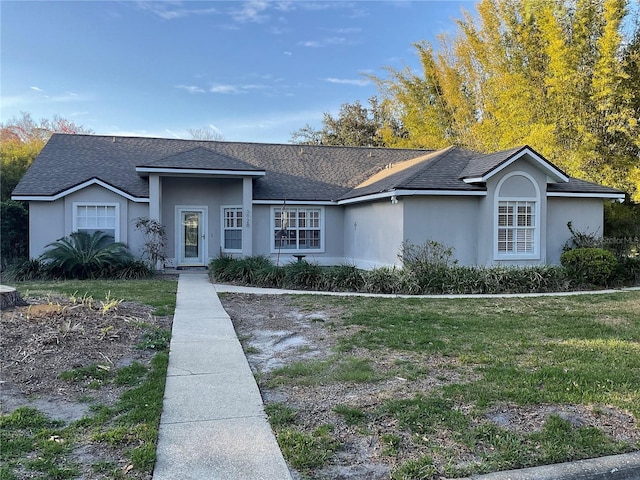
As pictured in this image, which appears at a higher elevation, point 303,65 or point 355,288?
point 303,65

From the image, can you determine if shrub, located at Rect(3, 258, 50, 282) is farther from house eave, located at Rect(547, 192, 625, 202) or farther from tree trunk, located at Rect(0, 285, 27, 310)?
house eave, located at Rect(547, 192, 625, 202)

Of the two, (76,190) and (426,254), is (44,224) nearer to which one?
(76,190)

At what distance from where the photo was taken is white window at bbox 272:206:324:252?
61.1 ft

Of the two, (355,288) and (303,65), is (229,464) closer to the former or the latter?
(355,288)

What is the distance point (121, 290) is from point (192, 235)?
7.09 m

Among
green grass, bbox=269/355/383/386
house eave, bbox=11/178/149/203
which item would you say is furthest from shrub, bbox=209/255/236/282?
green grass, bbox=269/355/383/386

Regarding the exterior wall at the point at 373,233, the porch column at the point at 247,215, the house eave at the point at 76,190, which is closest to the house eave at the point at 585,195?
the exterior wall at the point at 373,233

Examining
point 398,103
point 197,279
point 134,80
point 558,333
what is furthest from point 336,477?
point 398,103

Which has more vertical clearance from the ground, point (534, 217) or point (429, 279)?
point (534, 217)

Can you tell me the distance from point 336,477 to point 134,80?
828 inches

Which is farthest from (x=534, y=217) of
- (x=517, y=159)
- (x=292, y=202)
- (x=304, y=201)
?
(x=292, y=202)

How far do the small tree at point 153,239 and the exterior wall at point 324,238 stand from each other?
11.2ft

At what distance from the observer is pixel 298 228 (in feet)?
61.9

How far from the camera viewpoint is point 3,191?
2120 centimetres
